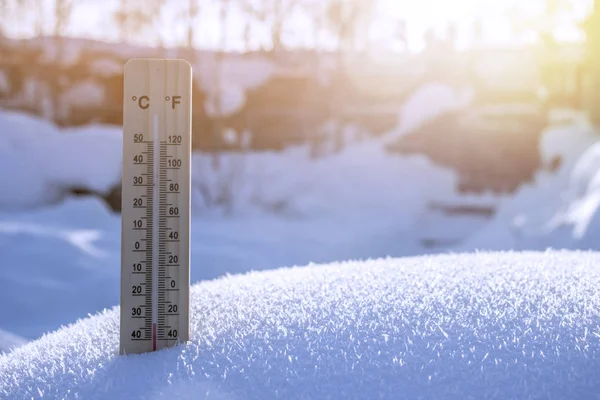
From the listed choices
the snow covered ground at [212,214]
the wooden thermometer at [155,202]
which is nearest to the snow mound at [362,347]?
the wooden thermometer at [155,202]

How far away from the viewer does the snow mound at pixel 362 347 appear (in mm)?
1305

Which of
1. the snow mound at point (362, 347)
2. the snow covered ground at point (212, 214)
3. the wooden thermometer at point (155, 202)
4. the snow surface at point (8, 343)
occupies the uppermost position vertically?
the wooden thermometer at point (155, 202)

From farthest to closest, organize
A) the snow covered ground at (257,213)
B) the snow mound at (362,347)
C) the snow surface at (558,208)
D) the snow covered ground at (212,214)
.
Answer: the snow surface at (558,208) → the snow covered ground at (257,213) → the snow covered ground at (212,214) → the snow mound at (362,347)

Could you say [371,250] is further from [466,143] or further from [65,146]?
[466,143]

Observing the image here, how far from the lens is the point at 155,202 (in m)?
1.57

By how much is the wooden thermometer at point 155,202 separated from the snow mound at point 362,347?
0.32 feet

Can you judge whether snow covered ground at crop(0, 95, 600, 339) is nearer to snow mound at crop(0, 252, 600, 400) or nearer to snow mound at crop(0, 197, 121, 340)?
snow mound at crop(0, 197, 121, 340)

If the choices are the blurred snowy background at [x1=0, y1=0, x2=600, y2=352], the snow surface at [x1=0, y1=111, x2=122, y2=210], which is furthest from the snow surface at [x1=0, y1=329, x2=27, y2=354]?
the snow surface at [x1=0, y1=111, x2=122, y2=210]

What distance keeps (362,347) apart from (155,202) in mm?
623

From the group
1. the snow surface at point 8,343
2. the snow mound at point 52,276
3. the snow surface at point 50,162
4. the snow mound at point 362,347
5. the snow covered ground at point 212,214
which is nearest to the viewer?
the snow mound at point 362,347

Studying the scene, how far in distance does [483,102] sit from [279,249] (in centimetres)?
1234

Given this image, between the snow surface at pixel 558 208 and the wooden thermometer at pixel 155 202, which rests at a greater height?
the wooden thermometer at pixel 155 202

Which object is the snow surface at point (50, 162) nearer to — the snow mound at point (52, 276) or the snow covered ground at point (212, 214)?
the snow covered ground at point (212, 214)

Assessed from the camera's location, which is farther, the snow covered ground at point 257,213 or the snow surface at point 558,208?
the snow surface at point 558,208
